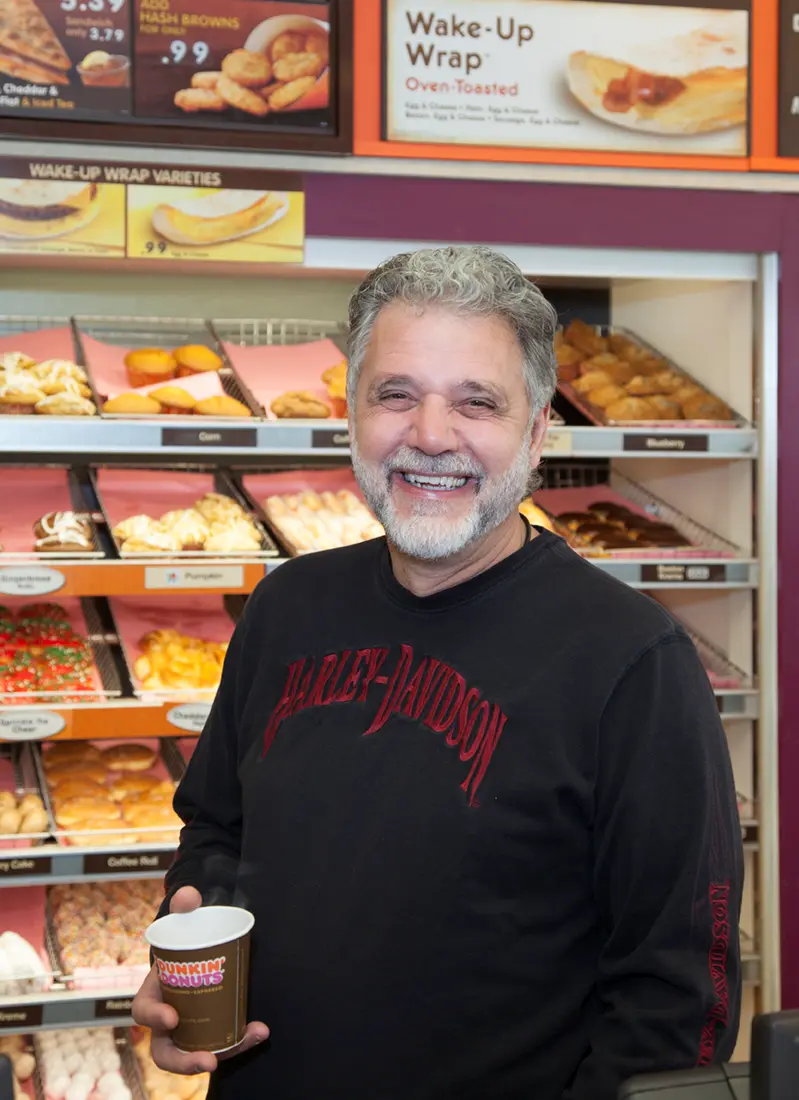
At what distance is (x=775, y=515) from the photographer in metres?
2.99

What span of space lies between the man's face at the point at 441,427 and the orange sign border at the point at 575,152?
1.46 metres

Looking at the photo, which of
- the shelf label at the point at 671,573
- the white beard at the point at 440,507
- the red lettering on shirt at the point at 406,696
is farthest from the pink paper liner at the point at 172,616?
the white beard at the point at 440,507

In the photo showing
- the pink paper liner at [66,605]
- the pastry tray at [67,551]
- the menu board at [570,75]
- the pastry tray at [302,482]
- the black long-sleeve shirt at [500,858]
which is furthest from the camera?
the pastry tray at [302,482]

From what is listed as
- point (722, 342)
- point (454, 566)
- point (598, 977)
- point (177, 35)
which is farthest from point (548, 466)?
point (598, 977)

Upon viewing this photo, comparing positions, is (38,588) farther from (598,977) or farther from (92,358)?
(598,977)

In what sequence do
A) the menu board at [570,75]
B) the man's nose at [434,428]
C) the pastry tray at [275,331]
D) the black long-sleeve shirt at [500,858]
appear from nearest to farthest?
the black long-sleeve shirt at [500,858] → the man's nose at [434,428] → the menu board at [570,75] → the pastry tray at [275,331]

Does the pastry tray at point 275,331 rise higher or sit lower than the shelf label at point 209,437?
higher

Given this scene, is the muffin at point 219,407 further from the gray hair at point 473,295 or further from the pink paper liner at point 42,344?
the gray hair at point 473,295

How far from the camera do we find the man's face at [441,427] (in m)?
1.46

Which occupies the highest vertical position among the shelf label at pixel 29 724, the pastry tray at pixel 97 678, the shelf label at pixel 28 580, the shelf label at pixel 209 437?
the shelf label at pixel 209 437

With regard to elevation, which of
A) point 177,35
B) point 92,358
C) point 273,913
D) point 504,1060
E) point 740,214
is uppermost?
point 177,35

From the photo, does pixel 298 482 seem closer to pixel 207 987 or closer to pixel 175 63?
pixel 175 63

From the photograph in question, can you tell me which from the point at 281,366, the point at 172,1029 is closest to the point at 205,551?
the point at 281,366

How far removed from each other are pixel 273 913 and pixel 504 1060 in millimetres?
330
